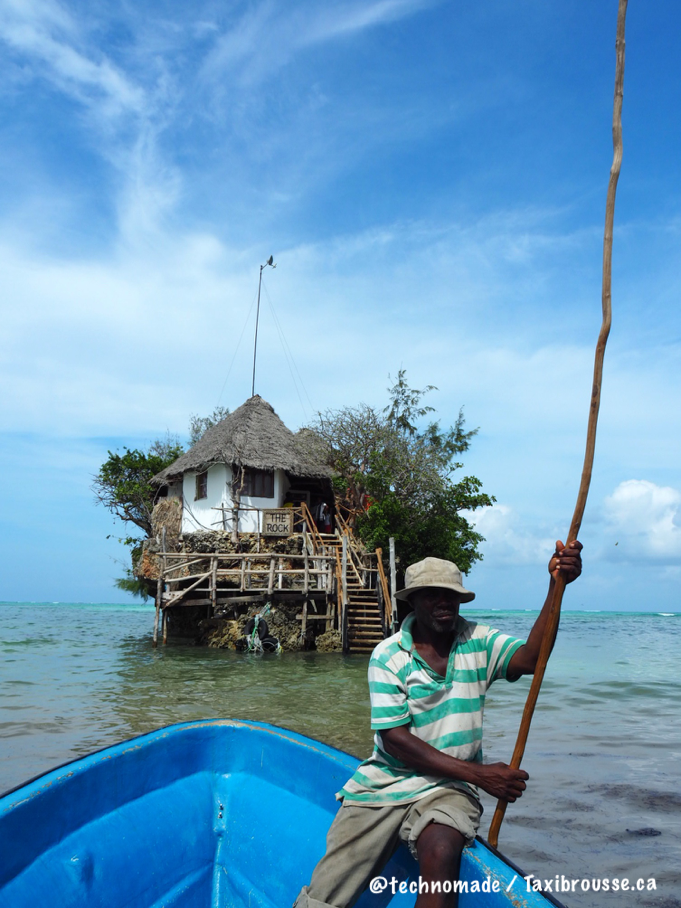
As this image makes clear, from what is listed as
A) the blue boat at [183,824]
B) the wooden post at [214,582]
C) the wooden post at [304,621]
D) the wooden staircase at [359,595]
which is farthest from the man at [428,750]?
the wooden post at [214,582]

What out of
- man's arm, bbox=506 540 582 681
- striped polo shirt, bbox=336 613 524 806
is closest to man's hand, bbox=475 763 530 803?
striped polo shirt, bbox=336 613 524 806

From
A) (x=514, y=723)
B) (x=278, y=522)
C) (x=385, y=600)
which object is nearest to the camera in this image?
(x=514, y=723)

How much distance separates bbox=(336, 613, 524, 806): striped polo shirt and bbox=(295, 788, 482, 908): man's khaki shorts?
0.13 ft

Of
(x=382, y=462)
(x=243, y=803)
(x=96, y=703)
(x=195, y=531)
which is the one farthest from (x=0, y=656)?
(x=243, y=803)

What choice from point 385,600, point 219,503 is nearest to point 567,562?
point 385,600

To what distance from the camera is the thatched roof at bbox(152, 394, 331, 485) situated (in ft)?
70.4

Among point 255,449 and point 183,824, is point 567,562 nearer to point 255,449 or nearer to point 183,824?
point 183,824

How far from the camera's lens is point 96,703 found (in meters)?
10.6

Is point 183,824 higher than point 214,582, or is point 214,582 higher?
point 214,582

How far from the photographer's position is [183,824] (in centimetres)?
358

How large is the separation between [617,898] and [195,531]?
1919cm

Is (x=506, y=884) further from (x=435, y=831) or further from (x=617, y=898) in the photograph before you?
(x=617, y=898)

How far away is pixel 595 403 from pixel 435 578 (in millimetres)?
956

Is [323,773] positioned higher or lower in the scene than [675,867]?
higher
